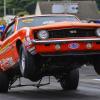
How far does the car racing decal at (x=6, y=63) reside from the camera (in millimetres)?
6886

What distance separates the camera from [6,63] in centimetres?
725

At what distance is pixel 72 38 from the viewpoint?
5.71 m

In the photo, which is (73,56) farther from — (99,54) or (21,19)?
(21,19)

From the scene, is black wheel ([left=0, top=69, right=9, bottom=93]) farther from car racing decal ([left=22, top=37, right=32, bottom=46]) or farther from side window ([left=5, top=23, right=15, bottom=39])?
car racing decal ([left=22, top=37, right=32, bottom=46])

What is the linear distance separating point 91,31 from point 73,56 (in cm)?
55

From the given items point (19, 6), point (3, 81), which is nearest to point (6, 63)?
point (3, 81)

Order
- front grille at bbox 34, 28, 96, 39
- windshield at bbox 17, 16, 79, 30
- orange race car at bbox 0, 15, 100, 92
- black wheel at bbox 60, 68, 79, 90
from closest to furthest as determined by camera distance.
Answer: orange race car at bbox 0, 15, 100, 92, front grille at bbox 34, 28, 96, 39, windshield at bbox 17, 16, 79, 30, black wheel at bbox 60, 68, 79, 90

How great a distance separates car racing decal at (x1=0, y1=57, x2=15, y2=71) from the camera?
689 cm

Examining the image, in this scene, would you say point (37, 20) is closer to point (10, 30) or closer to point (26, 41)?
point (10, 30)

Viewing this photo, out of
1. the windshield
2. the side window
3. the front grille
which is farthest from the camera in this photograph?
the side window

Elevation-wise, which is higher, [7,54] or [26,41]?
[26,41]

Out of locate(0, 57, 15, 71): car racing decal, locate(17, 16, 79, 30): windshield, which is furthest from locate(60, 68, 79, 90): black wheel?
locate(0, 57, 15, 71): car racing decal

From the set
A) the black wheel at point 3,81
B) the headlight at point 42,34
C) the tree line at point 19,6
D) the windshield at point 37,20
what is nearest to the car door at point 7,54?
the black wheel at point 3,81

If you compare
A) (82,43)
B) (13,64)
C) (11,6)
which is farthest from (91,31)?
(11,6)
